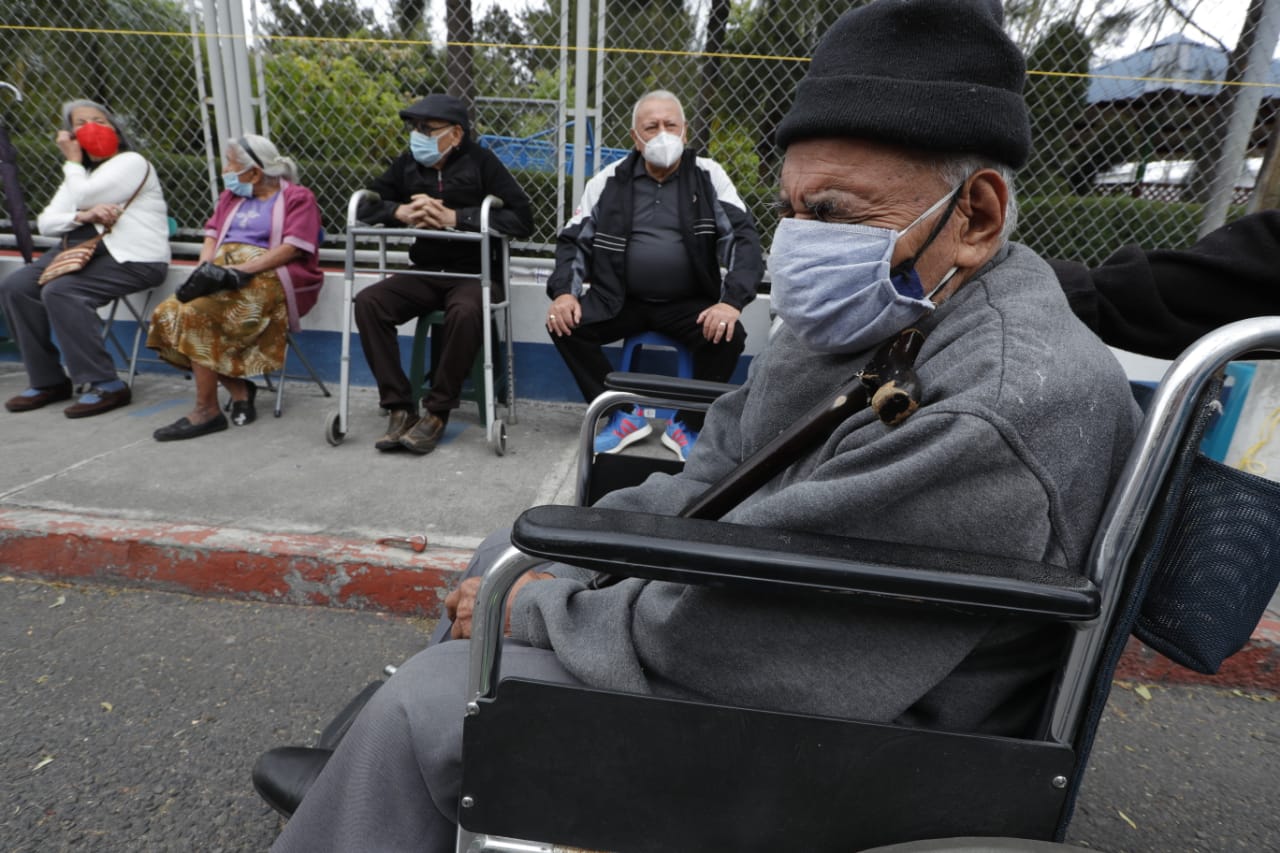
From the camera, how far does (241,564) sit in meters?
2.60

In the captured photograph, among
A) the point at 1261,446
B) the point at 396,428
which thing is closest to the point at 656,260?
the point at 396,428

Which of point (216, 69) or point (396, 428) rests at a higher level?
point (216, 69)

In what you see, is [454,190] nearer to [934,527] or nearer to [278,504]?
[278,504]

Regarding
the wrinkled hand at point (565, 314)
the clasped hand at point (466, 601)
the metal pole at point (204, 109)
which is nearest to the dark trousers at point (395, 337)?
the wrinkled hand at point (565, 314)

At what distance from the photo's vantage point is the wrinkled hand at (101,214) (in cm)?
401

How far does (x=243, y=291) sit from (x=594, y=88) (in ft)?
6.58

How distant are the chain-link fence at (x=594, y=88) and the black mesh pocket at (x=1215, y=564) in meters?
3.24

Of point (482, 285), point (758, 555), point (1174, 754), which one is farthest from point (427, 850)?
point (482, 285)

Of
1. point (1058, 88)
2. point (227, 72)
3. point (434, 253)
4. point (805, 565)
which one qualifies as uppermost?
point (1058, 88)

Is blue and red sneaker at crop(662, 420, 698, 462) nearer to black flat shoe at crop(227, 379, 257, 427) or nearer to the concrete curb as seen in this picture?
the concrete curb

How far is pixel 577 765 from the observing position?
91 centimetres

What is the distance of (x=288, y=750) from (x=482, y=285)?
7.88 ft

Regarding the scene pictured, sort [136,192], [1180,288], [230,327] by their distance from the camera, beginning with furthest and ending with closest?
1. [136,192]
2. [230,327]
3. [1180,288]

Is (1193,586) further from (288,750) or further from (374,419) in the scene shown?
(374,419)
